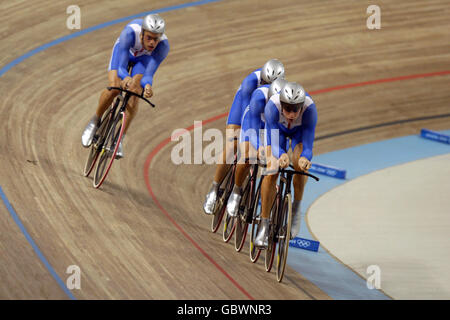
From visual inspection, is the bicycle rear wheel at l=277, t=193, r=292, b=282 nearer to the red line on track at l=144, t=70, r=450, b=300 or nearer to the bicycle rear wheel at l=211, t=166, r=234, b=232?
the red line on track at l=144, t=70, r=450, b=300

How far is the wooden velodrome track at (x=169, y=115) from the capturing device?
4.82 metres

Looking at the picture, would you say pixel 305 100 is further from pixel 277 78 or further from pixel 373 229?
pixel 373 229

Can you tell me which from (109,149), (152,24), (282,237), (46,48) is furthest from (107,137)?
(46,48)

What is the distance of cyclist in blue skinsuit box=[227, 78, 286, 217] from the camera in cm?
528

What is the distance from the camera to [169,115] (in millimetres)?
8266

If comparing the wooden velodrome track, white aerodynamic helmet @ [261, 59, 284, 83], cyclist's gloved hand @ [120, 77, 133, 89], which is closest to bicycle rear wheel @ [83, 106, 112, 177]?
the wooden velodrome track

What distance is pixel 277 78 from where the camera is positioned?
550cm

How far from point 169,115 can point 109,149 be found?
2302 mm

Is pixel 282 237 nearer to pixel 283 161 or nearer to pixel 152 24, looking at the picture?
pixel 283 161

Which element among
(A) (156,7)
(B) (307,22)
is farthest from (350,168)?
(A) (156,7)

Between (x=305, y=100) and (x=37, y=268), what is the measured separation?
6.73 feet

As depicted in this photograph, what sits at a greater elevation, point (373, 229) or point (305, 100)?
point (305, 100)

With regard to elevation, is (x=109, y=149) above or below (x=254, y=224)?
above

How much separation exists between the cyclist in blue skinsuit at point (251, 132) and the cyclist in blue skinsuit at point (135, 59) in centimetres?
83
